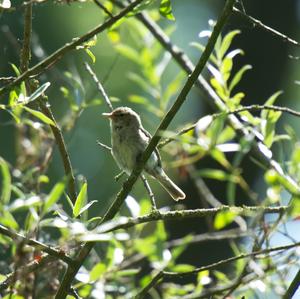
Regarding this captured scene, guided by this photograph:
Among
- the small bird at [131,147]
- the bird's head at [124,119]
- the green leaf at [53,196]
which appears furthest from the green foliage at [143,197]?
the bird's head at [124,119]

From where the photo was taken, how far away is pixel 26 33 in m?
2.56

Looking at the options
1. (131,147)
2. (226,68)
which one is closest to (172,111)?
(226,68)

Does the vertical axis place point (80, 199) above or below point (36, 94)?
below

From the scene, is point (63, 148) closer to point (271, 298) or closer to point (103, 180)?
point (271, 298)

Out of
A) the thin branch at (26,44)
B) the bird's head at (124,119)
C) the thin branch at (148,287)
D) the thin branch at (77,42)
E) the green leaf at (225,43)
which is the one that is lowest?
the thin branch at (148,287)

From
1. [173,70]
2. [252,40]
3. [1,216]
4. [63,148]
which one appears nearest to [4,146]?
[173,70]

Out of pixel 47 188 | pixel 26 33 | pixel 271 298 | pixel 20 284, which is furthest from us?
pixel 47 188

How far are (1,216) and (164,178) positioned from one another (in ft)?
11.9

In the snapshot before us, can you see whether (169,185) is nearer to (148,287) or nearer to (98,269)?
(148,287)

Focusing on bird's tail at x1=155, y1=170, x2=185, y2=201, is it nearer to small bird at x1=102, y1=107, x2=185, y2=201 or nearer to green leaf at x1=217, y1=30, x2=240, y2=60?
small bird at x1=102, y1=107, x2=185, y2=201

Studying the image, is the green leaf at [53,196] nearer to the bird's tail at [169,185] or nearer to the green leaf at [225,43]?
the green leaf at [225,43]

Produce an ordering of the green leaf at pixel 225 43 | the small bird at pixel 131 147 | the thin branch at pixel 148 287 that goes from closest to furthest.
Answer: the thin branch at pixel 148 287 < the green leaf at pixel 225 43 < the small bird at pixel 131 147

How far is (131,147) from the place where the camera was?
5.26 m

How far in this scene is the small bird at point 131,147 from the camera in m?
5.06
